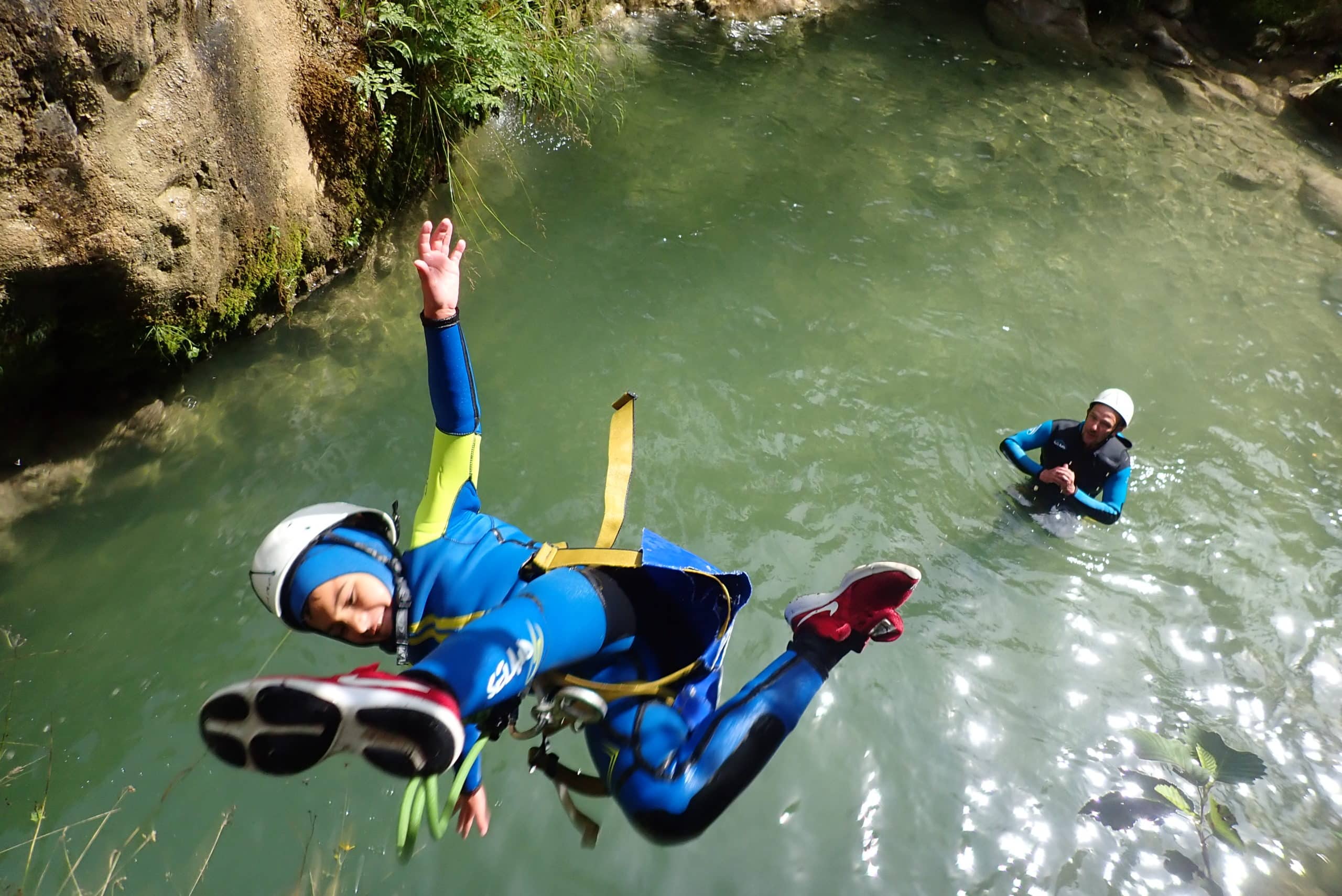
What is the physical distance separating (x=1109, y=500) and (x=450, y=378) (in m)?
3.59

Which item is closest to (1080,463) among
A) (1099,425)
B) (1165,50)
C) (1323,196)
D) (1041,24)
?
(1099,425)

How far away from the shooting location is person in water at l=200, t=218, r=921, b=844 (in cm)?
201

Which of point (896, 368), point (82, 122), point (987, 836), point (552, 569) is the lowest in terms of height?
point (987, 836)

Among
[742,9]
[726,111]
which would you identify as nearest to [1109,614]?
[726,111]

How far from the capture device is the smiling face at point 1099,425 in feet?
13.9

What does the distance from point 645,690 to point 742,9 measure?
27.4ft

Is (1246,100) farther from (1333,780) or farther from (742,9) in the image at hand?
(1333,780)

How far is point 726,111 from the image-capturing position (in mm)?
6984

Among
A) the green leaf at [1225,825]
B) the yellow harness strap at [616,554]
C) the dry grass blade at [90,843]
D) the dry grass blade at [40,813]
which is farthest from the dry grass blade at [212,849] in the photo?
the green leaf at [1225,825]

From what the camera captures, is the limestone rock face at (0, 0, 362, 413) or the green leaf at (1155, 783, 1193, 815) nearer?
the limestone rock face at (0, 0, 362, 413)

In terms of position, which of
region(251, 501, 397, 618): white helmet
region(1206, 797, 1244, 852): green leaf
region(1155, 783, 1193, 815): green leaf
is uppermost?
region(251, 501, 397, 618): white helmet

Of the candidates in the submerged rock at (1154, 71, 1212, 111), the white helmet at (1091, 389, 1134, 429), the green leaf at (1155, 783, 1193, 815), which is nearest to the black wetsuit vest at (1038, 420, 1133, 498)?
the white helmet at (1091, 389, 1134, 429)

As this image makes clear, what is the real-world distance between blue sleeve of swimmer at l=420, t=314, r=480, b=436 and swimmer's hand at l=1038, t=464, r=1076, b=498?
3.07 m

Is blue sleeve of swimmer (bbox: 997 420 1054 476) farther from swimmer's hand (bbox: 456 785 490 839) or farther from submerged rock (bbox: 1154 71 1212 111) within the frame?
submerged rock (bbox: 1154 71 1212 111)
